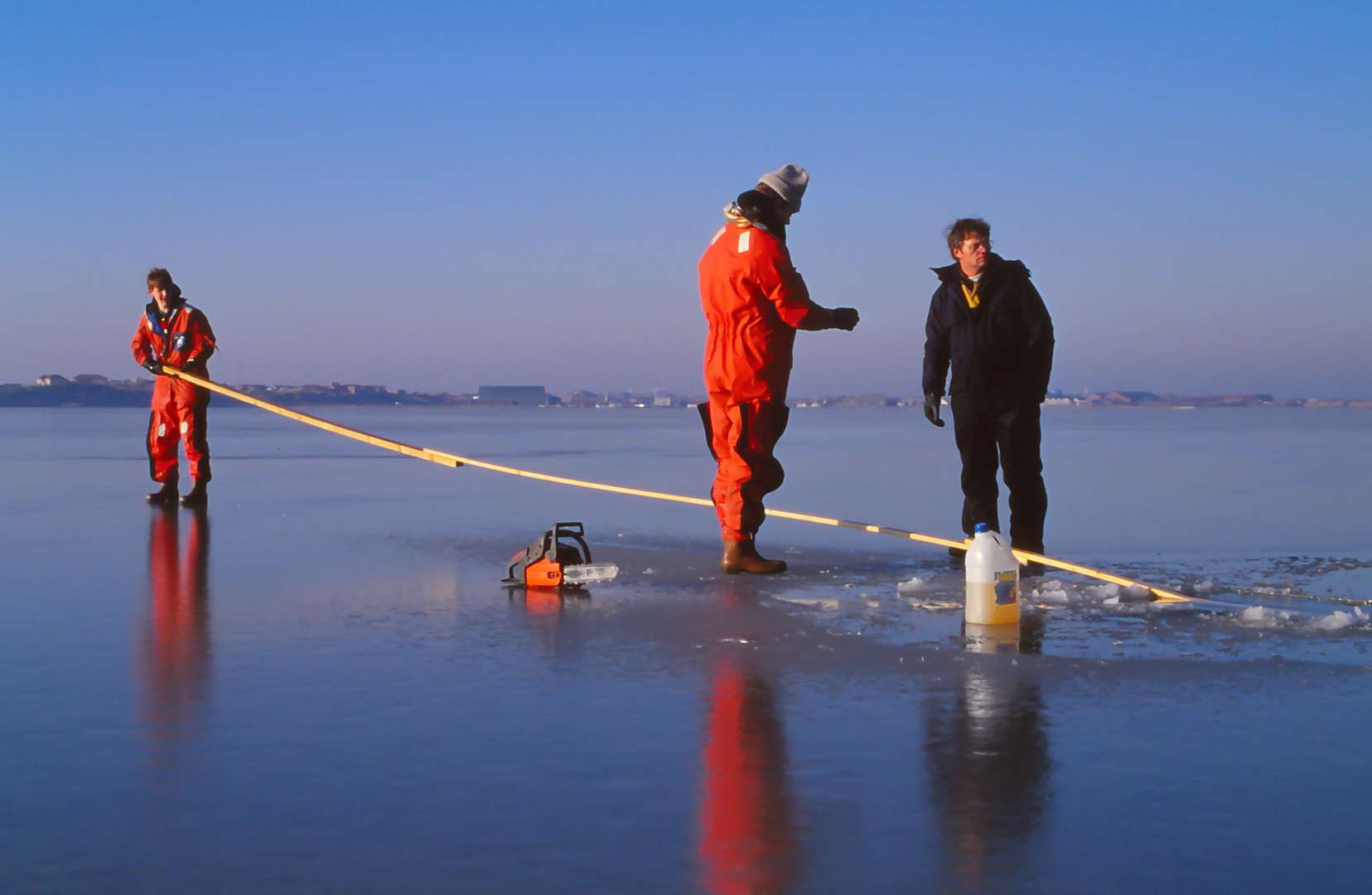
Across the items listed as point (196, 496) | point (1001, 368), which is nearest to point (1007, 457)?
point (1001, 368)

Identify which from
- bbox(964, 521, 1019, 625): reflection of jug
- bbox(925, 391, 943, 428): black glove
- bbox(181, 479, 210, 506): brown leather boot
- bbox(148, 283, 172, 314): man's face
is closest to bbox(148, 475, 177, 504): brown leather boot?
bbox(181, 479, 210, 506): brown leather boot

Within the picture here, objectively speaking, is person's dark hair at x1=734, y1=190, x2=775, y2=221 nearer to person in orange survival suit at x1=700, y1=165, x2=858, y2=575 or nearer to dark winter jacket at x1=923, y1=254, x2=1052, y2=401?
person in orange survival suit at x1=700, y1=165, x2=858, y2=575

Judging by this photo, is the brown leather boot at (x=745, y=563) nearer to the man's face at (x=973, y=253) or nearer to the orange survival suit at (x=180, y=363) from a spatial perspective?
the man's face at (x=973, y=253)

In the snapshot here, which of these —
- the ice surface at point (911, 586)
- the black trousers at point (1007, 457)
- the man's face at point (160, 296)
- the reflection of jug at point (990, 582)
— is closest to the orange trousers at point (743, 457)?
the ice surface at point (911, 586)

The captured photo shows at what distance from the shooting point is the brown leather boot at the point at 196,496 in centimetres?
1097

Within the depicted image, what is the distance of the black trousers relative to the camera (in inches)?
271

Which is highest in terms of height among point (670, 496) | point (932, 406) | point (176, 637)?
point (932, 406)

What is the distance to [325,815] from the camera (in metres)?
2.63

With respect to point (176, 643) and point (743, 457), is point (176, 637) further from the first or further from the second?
point (743, 457)

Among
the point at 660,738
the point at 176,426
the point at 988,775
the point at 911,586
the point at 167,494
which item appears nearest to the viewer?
the point at 988,775

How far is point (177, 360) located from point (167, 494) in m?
1.30

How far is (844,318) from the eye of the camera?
6.91 metres

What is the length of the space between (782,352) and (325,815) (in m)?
4.67

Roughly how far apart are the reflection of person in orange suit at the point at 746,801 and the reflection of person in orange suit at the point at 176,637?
1.44 m
